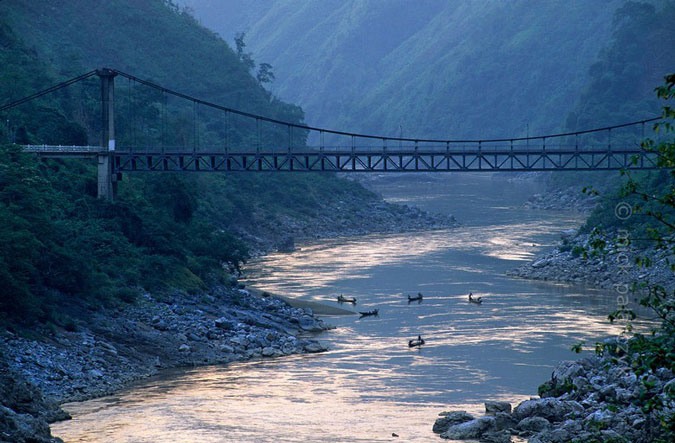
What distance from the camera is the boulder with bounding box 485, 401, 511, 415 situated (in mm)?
37709

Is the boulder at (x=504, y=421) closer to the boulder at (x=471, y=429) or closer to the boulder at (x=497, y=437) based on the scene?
the boulder at (x=471, y=429)

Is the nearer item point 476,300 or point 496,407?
point 496,407

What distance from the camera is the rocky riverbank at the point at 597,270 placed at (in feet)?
226

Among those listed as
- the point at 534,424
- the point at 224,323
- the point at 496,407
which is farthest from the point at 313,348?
the point at 534,424

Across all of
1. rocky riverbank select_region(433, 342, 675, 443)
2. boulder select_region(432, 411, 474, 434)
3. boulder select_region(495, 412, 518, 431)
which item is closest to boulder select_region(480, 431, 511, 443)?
rocky riverbank select_region(433, 342, 675, 443)

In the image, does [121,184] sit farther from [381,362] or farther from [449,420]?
[449,420]

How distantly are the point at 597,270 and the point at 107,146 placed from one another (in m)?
37.8

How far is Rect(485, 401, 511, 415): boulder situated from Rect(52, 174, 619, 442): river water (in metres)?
1.26

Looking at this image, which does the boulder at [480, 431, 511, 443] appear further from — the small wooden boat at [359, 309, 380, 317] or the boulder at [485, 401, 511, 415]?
the small wooden boat at [359, 309, 380, 317]

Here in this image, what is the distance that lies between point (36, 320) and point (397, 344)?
18713mm

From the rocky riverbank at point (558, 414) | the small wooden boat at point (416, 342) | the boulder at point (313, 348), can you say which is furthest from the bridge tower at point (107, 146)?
the rocky riverbank at point (558, 414)

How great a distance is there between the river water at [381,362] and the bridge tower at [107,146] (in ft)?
43.5

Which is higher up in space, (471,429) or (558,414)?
(558,414)

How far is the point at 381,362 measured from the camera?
157ft
